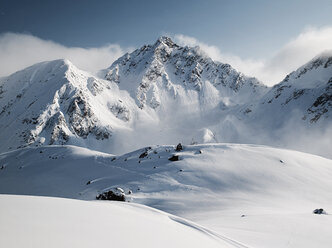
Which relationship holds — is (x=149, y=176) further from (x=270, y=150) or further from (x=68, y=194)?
(x=270, y=150)

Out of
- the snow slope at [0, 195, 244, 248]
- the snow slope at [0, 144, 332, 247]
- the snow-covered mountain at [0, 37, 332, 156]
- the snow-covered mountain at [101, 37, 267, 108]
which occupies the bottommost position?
the snow slope at [0, 195, 244, 248]

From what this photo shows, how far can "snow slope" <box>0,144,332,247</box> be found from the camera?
399 inches

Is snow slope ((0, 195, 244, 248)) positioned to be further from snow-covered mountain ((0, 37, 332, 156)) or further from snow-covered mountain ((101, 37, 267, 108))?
snow-covered mountain ((101, 37, 267, 108))

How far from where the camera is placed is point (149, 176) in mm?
25703

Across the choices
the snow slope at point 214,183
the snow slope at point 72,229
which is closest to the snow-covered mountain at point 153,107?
the snow slope at point 214,183

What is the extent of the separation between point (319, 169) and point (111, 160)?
28586 millimetres

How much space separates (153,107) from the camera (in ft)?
554

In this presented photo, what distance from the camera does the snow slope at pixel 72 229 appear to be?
9.11 feet

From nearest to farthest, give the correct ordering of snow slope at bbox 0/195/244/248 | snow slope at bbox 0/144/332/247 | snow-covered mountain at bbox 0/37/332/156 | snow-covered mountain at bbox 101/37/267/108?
snow slope at bbox 0/195/244/248 → snow slope at bbox 0/144/332/247 → snow-covered mountain at bbox 0/37/332/156 → snow-covered mountain at bbox 101/37/267/108

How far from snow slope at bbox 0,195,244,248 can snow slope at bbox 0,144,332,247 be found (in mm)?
4056

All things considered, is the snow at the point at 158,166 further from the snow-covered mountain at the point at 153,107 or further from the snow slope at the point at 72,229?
the snow-covered mountain at the point at 153,107

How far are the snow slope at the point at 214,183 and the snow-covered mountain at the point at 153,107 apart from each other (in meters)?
79.9

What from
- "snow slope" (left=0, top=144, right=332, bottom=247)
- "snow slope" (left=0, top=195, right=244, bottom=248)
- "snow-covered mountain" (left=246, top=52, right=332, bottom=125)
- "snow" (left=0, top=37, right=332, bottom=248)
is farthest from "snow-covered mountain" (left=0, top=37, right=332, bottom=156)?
"snow slope" (left=0, top=195, right=244, bottom=248)

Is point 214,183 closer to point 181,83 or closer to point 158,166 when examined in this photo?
point 158,166
